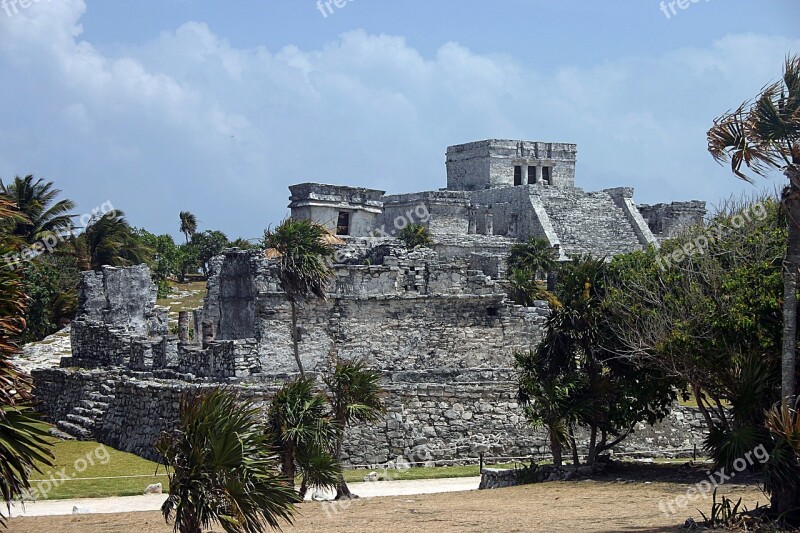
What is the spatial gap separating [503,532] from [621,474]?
6845mm

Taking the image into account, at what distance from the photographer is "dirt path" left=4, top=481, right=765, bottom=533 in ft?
43.5

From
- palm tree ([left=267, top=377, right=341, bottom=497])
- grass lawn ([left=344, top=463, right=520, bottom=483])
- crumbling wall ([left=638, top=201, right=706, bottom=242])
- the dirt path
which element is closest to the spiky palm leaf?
palm tree ([left=267, top=377, right=341, bottom=497])

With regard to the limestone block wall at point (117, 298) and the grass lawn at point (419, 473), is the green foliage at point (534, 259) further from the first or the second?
the grass lawn at point (419, 473)

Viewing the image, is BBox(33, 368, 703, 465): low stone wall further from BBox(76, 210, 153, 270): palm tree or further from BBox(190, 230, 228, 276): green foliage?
BBox(190, 230, 228, 276): green foliage

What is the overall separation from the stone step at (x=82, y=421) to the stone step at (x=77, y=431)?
0.31 feet

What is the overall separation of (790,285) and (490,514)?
4629mm

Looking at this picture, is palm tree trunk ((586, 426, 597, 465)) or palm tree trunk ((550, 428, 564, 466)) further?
palm tree trunk ((586, 426, 597, 465))

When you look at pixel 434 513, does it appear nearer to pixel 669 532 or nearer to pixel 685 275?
pixel 669 532

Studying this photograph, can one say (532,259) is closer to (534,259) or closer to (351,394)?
(534,259)

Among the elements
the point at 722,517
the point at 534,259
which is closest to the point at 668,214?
the point at 534,259

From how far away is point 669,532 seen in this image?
12.5 m

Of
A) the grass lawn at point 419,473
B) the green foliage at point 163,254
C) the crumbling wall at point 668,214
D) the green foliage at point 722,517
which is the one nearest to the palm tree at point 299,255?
the grass lawn at point 419,473

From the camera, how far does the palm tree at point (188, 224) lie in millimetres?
69750

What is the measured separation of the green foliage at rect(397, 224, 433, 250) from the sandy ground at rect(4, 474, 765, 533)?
86.5ft
